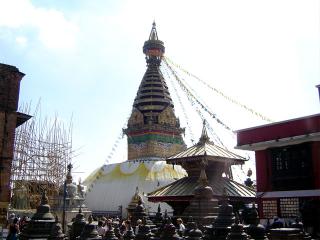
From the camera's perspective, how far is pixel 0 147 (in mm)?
17453

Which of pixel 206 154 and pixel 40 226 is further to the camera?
pixel 206 154

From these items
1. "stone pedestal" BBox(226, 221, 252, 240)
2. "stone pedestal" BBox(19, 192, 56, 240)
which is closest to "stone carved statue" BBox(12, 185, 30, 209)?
"stone pedestal" BBox(19, 192, 56, 240)

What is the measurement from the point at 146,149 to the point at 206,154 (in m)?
27.9

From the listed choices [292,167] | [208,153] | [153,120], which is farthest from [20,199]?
Result: [153,120]

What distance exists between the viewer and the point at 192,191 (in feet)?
61.4

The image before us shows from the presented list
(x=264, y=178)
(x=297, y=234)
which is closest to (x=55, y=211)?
(x=264, y=178)

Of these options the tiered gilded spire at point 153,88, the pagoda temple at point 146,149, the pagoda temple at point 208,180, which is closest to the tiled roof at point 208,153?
the pagoda temple at point 208,180

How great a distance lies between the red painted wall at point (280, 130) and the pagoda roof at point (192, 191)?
7.82 ft

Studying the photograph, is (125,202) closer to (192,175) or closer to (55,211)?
(55,211)

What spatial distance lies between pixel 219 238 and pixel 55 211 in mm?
16129

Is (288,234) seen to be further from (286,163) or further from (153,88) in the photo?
(153,88)

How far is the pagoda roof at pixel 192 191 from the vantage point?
18.6 m

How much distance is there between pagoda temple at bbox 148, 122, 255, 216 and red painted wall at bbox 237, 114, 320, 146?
1178 millimetres

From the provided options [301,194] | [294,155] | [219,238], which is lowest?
[219,238]
